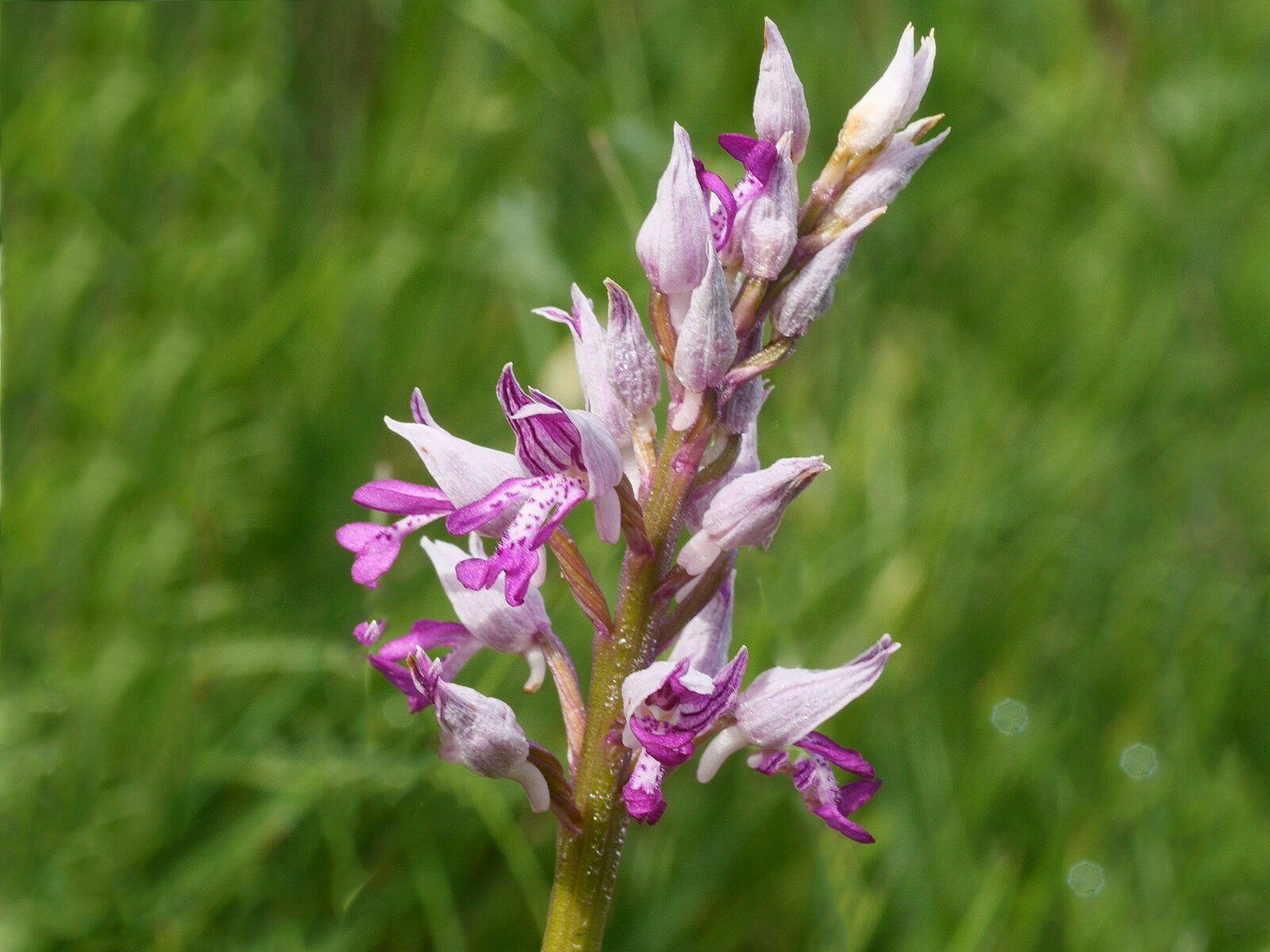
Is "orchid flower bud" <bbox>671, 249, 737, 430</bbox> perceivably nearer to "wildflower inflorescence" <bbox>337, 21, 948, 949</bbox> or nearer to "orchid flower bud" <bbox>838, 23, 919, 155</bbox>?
"wildflower inflorescence" <bbox>337, 21, 948, 949</bbox>

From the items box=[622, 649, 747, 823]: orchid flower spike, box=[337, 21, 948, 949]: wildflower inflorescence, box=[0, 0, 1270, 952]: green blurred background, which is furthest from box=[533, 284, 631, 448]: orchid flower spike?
box=[0, 0, 1270, 952]: green blurred background

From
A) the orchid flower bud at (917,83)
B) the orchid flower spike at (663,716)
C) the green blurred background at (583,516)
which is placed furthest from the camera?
the green blurred background at (583,516)

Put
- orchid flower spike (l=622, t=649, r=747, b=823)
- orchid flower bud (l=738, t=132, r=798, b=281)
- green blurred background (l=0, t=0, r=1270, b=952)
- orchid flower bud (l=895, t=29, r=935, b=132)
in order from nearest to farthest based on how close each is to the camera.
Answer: orchid flower spike (l=622, t=649, r=747, b=823) < orchid flower bud (l=738, t=132, r=798, b=281) < orchid flower bud (l=895, t=29, r=935, b=132) < green blurred background (l=0, t=0, r=1270, b=952)

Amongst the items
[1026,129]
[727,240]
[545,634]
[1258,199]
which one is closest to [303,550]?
[545,634]

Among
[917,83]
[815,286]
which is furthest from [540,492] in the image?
[917,83]

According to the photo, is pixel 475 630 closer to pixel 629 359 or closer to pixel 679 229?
pixel 629 359

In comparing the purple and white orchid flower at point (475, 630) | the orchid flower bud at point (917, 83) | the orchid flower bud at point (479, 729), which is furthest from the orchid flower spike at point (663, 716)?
the orchid flower bud at point (917, 83)

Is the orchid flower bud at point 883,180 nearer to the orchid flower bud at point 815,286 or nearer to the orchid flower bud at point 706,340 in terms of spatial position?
the orchid flower bud at point 815,286
